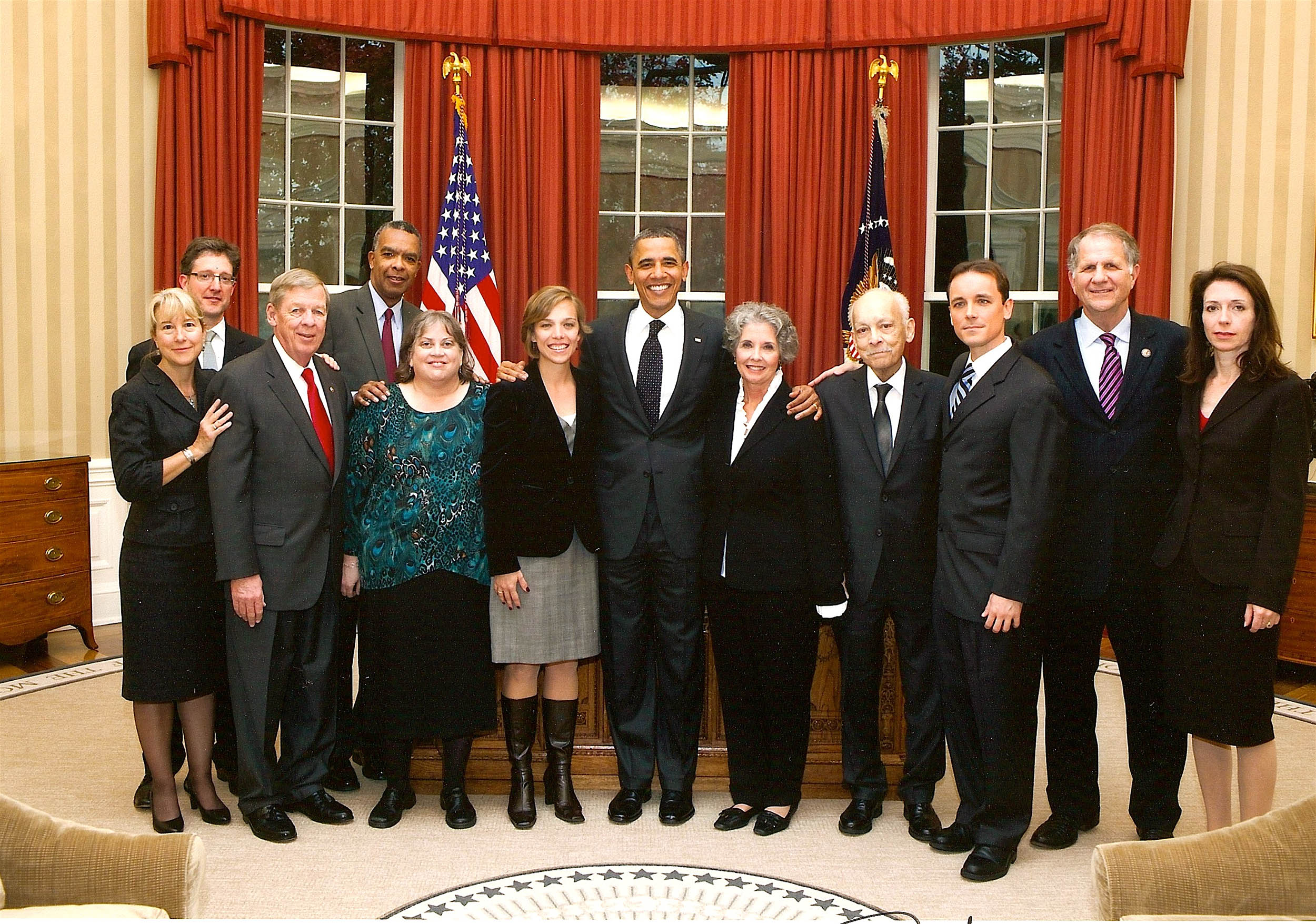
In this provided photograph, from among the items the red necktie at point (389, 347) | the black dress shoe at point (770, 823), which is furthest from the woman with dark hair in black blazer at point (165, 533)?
the black dress shoe at point (770, 823)

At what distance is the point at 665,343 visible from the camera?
3.46 metres

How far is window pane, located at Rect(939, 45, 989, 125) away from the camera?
6.65m

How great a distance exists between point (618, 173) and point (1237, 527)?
484 cm

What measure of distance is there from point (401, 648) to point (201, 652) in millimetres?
558

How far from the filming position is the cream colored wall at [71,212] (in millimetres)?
5781

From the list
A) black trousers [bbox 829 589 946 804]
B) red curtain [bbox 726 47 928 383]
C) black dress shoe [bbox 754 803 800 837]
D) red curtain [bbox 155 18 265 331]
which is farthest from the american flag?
black dress shoe [bbox 754 803 800 837]

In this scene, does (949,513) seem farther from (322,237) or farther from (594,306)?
(322,237)

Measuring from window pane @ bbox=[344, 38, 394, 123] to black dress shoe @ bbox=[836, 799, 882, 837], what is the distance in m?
4.99

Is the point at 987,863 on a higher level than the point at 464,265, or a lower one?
lower

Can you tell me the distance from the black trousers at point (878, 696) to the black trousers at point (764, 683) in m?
0.12

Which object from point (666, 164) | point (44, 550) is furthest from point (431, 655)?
point (666, 164)

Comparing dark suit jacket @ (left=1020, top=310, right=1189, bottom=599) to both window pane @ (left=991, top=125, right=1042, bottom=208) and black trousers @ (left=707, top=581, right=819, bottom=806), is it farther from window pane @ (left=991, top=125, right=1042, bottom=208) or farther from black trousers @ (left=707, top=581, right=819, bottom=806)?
window pane @ (left=991, top=125, right=1042, bottom=208)

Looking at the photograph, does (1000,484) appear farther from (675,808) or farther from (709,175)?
(709,175)

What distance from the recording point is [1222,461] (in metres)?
2.91
